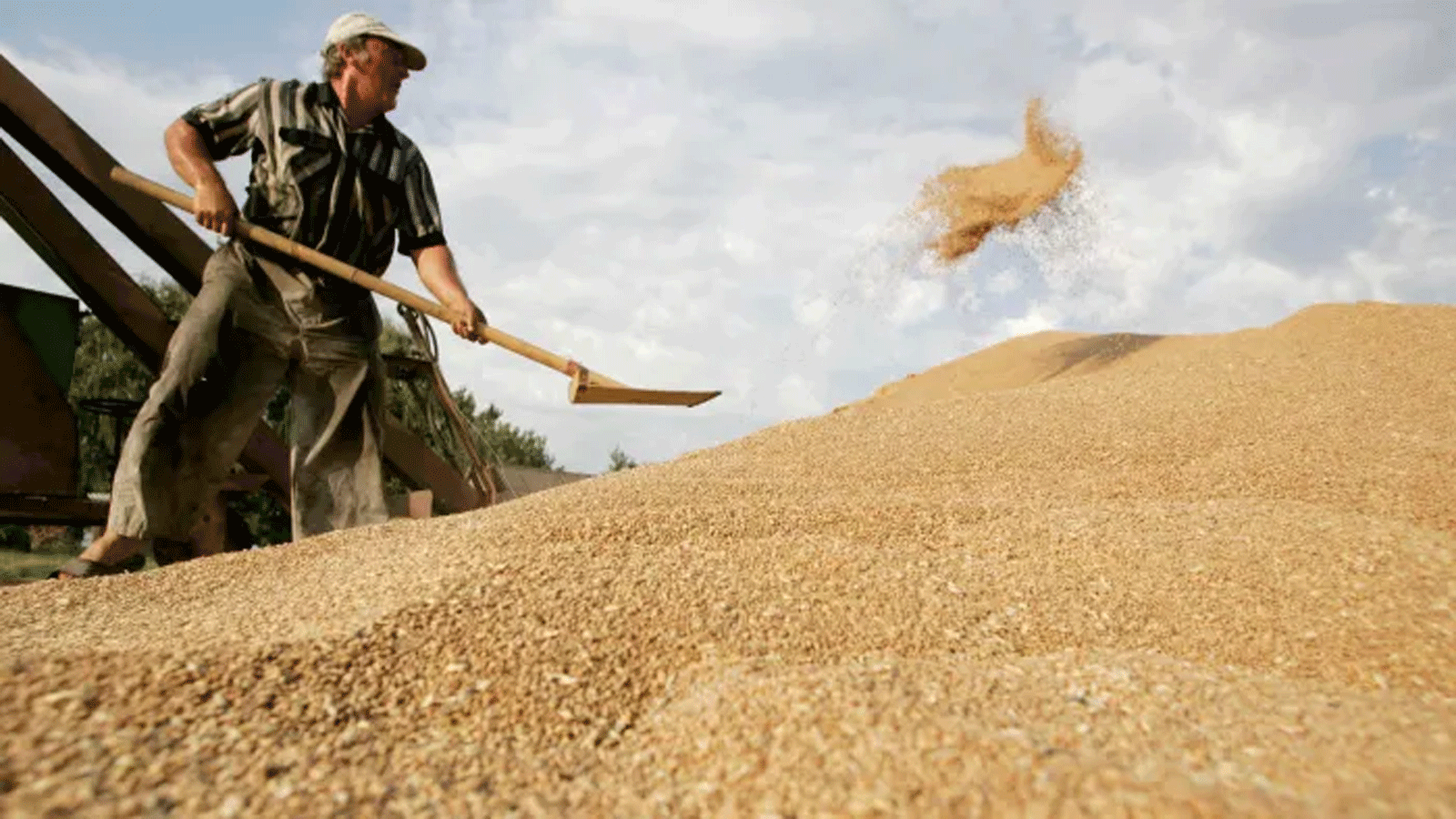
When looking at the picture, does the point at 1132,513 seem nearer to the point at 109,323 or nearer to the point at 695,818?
the point at 695,818

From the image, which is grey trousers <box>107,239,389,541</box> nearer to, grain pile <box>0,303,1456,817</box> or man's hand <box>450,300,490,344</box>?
man's hand <box>450,300,490,344</box>

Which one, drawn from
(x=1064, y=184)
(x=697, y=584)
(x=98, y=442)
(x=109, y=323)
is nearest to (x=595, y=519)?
(x=697, y=584)

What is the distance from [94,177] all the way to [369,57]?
3.85 feet

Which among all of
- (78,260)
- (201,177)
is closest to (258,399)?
(201,177)

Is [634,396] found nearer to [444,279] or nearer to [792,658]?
[444,279]

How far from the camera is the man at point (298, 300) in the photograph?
3426mm

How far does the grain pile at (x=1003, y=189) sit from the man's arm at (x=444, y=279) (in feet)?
12.2

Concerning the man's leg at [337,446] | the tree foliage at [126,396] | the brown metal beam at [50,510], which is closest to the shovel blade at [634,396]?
the man's leg at [337,446]

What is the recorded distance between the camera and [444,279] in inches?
152

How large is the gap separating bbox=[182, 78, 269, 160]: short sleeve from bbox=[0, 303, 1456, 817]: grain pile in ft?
4.74

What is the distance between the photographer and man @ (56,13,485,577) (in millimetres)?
3426

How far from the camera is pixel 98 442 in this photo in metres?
9.88

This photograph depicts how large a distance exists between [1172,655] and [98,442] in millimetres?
10160

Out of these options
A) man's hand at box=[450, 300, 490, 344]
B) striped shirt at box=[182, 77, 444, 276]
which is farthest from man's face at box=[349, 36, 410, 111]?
man's hand at box=[450, 300, 490, 344]
